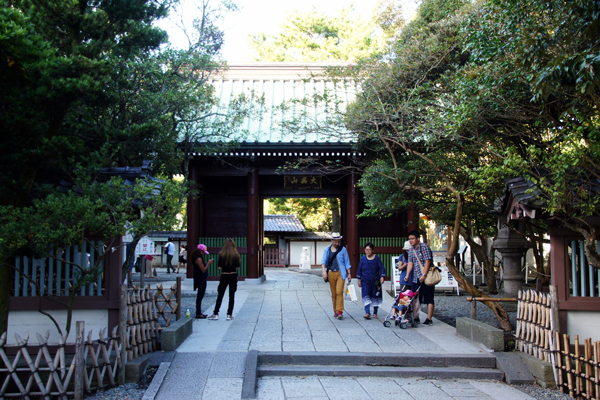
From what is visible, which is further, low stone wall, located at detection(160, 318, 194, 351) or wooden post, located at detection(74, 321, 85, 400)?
low stone wall, located at detection(160, 318, 194, 351)

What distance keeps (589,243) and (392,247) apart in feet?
36.8

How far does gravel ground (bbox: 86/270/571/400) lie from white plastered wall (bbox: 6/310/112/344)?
105 cm

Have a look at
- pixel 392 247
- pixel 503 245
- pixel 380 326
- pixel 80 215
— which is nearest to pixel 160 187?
pixel 80 215

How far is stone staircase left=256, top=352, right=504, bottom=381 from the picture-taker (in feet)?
22.0

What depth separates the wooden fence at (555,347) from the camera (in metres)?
5.58

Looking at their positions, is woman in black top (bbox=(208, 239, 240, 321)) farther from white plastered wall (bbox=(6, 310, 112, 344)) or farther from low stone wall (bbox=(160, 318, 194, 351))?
white plastered wall (bbox=(6, 310, 112, 344))

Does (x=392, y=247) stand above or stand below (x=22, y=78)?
below

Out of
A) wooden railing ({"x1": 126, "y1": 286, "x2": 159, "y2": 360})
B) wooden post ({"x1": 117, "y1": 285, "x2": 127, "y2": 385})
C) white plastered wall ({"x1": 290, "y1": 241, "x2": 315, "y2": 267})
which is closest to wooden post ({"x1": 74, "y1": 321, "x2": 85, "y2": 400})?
wooden post ({"x1": 117, "y1": 285, "x2": 127, "y2": 385})

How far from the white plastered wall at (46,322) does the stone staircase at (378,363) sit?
2381mm

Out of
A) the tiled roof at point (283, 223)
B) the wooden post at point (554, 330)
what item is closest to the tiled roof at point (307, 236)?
the tiled roof at point (283, 223)

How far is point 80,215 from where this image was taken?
5.68m

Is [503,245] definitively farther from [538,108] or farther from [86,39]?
[86,39]

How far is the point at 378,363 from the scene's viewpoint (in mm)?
6930

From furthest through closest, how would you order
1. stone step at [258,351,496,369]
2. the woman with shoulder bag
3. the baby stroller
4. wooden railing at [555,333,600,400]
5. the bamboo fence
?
1. the woman with shoulder bag
2. the baby stroller
3. stone step at [258,351,496,369]
4. the bamboo fence
5. wooden railing at [555,333,600,400]
